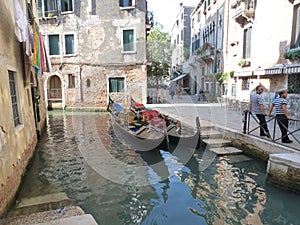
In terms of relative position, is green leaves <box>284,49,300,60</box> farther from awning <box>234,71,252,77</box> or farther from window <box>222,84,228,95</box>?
window <box>222,84,228,95</box>

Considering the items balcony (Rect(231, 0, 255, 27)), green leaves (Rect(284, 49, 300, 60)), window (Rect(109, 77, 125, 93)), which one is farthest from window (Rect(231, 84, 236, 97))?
window (Rect(109, 77, 125, 93))

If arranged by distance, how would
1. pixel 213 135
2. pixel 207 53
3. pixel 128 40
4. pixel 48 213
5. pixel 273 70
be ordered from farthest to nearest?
pixel 207 53 < pixel 128 40 < pixel 273 70 < pixel 213 135 < pixel 48 213

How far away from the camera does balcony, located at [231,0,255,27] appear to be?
10.0 meters

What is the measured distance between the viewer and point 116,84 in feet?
45.0

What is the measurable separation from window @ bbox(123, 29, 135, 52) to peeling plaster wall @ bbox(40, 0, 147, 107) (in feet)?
0.69

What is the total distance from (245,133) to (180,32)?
76.5 feet

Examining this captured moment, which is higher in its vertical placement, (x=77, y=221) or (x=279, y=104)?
(x=279, y=104)

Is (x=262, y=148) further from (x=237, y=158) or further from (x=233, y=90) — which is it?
(x=233, y=90)

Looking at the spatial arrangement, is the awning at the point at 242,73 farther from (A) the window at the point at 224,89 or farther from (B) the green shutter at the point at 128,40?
(B) the green shutter at the point at 128,40

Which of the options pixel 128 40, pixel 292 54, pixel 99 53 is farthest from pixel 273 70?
pixel 99 53

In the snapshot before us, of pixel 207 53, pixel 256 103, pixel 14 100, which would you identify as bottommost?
pixel 256 103

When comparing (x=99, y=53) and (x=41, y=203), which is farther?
(x=99, y=53)

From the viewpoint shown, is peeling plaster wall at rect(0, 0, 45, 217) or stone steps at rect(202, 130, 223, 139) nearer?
peeling plaster wall at rect(0, 0, 45, 217)

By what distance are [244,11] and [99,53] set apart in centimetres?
784
